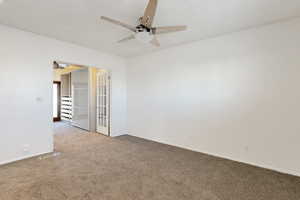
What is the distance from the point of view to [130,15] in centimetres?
250

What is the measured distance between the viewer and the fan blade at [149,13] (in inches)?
70.5

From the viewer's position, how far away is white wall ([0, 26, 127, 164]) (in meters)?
2.82

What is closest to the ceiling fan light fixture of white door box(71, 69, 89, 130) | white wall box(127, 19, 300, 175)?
white wall box(127, 19, 300, 175)

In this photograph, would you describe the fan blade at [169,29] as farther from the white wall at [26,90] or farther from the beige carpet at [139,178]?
the white wall at [26,90]

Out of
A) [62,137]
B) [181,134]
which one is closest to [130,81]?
[181,134]

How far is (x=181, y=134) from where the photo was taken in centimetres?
389

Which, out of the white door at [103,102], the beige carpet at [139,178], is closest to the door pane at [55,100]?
the white door at [103,102]

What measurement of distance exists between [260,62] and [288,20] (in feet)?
2.43

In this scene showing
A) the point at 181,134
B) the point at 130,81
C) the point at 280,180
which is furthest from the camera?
the point at 130,81

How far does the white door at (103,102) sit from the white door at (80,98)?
0.59m

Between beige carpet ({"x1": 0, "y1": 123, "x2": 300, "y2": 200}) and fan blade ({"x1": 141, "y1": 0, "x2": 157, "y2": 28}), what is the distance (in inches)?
90.4

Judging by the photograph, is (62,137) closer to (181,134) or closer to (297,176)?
(181,134)

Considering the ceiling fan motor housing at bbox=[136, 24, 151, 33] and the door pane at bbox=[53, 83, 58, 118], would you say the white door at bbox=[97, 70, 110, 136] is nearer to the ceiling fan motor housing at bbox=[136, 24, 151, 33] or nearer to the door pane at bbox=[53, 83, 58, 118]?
the ceiling fan motor housing at bbox=[136, 24, 151, 33]

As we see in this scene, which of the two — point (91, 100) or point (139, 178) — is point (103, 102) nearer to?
point (91, 100)
